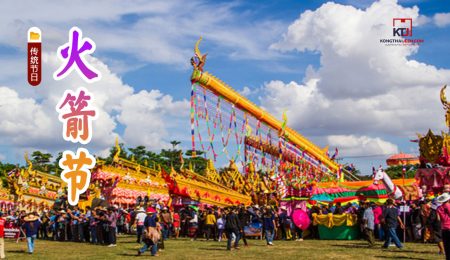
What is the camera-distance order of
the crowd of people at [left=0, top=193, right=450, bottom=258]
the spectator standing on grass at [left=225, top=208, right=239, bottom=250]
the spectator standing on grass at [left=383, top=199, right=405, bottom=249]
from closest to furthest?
the spectator standing on grass at [left=383, top=199, right=405, bottom=249]
the crowd of people at [left=0, top=193, right=450, bottom=258]
the spectator standing on grass at [left=225, top=208, right=239, bottom=250]

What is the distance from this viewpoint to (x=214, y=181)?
32469 mm

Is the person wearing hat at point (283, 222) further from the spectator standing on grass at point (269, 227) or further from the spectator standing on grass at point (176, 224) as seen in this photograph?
the spectator standing on grass at point (176, 224)

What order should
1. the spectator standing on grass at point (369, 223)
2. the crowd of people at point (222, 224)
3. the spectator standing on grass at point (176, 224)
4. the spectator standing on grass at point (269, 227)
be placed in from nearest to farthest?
the crowd of people at point (222, 224), the spectator standing on grass at point (369, 223), the spectator standing on grass at point (269, 227), the spectator standing on grass at point (176, 224)

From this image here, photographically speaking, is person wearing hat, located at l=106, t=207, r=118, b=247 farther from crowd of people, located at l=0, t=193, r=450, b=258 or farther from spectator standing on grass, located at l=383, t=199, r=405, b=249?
spectator standing on grass, located at l=383, t=199, r=405, b=249

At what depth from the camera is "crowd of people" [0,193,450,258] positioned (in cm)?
1579

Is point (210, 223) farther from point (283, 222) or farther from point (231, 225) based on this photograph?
point (231, 225)

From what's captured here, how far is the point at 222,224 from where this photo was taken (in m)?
21.8

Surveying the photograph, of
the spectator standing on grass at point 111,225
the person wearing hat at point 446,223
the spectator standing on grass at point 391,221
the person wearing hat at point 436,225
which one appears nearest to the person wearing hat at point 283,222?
the person wearing hat at point 436,225

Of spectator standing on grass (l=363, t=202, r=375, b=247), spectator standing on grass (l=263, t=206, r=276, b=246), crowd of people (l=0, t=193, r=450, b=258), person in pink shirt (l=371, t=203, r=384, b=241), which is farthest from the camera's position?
person in pink shirt (l=371, t=203, r=384, b=241)

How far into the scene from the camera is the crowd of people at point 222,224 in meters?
15.8

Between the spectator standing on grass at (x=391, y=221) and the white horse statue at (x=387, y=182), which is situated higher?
the white horse statue at (x=387, y=182)

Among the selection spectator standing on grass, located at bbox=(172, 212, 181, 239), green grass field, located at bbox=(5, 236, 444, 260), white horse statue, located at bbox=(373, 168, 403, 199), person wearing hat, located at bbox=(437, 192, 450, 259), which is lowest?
green grass field, located at bbox=(5, 236, 444, 260)

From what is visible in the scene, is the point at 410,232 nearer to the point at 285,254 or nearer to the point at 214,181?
the point at 285,254

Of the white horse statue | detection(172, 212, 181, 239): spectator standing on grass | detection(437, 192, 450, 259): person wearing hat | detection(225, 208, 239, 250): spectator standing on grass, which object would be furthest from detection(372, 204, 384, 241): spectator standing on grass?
detection(172, 212, 181, 239): spectator standing on grass
